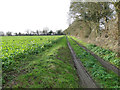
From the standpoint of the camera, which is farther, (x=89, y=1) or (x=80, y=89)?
(x=89, y=1)

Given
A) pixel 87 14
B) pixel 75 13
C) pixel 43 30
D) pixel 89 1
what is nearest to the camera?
pixel 89 1

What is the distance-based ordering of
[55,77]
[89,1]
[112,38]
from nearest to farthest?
[55,77]
[112,38]
[89,1]

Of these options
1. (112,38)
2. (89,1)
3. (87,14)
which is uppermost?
(89,1)

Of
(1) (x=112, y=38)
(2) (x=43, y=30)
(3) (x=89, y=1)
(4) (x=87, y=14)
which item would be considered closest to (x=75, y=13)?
(4) (x=87, y=14)

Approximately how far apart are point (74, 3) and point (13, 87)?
2701 centimetres

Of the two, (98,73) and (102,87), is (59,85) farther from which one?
(98,73)

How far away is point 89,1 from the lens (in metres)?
21.4

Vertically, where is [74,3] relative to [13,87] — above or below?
above

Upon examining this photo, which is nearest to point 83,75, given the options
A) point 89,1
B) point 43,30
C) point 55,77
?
point 55,77

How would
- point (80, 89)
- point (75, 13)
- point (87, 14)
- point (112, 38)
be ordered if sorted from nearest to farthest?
point (80, 89)
point (112, 38)
point (87, 14)
point (75, 13)

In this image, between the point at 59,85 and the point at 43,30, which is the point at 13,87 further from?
the point at 43,30

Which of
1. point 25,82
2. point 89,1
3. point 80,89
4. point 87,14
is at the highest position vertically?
point 89,1

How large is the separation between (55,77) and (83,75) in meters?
2.14

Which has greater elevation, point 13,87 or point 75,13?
point 75,13
